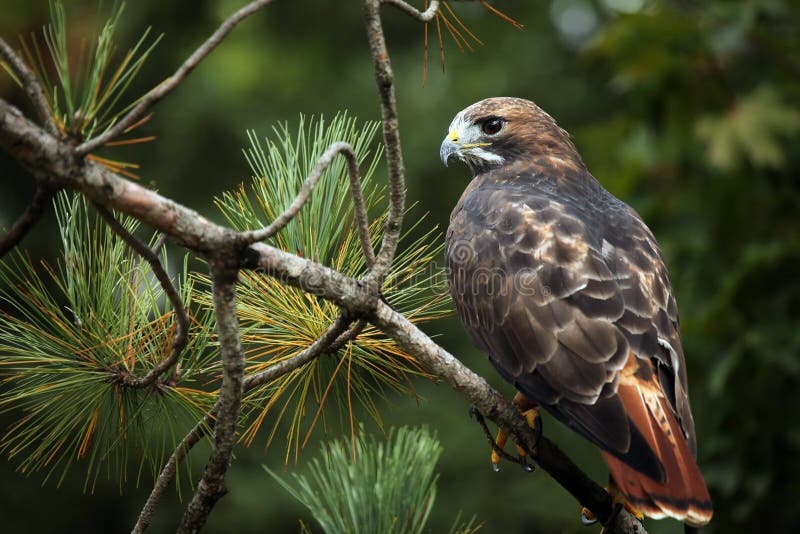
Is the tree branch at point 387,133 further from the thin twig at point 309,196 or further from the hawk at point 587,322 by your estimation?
the hawk at point 587,322

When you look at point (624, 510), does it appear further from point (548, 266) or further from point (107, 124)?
point (107, 124)

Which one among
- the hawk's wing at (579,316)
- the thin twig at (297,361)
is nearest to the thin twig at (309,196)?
the thin twig at (297,361)

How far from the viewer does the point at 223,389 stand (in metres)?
2.37

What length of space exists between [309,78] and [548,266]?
683cm

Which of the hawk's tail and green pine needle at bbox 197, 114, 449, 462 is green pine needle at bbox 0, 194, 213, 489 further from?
the hawk's tail

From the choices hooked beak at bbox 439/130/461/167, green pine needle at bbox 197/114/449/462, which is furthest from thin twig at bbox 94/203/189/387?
hooked beak at bbox 439/130/461/167

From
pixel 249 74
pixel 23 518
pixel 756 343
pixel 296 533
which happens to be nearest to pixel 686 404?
pixel 756 343

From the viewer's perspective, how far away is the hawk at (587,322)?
2.94 m

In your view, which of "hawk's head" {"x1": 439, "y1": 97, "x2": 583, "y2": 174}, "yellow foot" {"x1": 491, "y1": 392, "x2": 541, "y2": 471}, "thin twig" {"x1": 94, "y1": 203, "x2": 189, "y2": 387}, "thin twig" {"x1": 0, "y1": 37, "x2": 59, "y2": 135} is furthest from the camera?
"hawk's head" {"x1": 439, "y1": 97, "x2": 583, "y2": 174}

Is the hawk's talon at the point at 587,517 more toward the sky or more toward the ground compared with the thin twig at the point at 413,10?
more toward the ground

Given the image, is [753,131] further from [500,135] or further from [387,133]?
[387,133]

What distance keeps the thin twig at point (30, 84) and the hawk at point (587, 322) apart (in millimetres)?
1942

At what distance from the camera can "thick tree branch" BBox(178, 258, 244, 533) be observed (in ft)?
7.40

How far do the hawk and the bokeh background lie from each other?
0.48m
